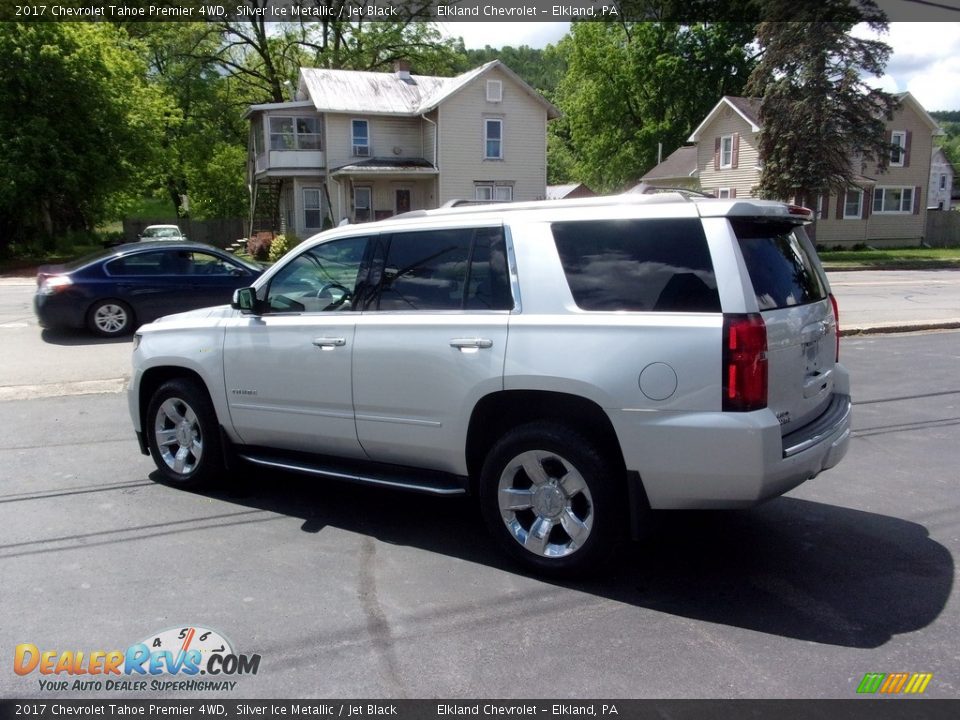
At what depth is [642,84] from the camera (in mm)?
50750

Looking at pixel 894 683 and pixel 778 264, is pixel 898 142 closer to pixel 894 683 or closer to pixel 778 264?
pixel 778 264

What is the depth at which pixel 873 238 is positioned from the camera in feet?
140

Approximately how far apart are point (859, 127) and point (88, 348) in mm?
31790

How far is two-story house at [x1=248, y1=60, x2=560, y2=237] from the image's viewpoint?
3591 cm

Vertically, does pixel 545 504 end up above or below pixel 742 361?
below

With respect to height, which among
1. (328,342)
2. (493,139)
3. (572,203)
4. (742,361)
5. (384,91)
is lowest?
(328,342)

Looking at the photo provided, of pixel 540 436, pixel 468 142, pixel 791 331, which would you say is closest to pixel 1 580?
pixel 540 436

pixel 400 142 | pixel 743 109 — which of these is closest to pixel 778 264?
pixel 400 142

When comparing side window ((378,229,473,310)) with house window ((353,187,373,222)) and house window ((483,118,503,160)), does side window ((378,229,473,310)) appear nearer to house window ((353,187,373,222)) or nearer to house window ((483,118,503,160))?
house window ((353,187,373,222))

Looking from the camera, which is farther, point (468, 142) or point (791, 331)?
point (468, 142)

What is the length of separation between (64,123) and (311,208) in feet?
35.8

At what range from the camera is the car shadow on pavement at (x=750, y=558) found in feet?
13.0

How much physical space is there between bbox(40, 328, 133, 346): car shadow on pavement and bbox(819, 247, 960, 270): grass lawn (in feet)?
84.0
